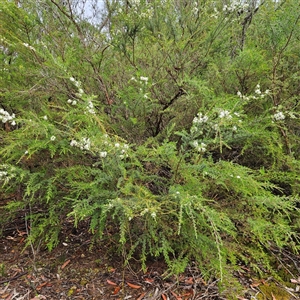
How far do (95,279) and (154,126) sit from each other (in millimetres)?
1464

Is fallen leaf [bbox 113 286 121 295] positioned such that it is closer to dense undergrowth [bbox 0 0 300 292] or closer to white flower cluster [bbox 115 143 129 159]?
dense undergrowth [bbox 0 0 300 292]

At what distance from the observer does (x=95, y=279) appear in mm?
2229

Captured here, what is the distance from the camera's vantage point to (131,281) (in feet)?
7.22

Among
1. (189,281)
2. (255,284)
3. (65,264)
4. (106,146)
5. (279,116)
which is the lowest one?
(65,264)

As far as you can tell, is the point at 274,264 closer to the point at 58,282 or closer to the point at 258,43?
the point at 58,282

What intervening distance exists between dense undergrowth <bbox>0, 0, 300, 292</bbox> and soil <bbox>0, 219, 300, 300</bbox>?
0.13 meters

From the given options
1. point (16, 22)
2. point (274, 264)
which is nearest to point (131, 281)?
point (274, 264)

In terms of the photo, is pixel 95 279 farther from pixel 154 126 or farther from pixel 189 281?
pixel 154 126

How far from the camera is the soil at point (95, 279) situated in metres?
2.09

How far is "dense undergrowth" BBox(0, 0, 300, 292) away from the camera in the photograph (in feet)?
6.56

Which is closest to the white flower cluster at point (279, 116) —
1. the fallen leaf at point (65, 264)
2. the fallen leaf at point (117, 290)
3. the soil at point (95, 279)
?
the soil at point (95, 279)

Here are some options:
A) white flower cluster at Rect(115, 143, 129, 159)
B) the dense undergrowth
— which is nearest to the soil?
the dense undergrowth

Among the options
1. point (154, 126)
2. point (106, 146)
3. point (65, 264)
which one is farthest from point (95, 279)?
point (154, 126)

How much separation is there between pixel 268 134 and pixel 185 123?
79cm
